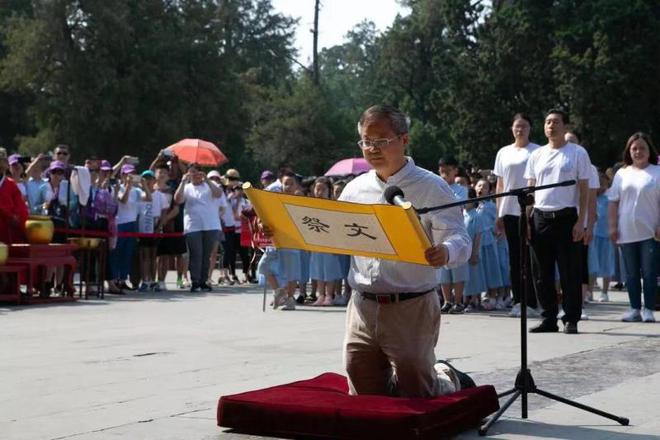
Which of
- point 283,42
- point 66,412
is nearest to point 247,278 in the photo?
point 66,412

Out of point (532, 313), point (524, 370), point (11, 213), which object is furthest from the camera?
point (11, 213)

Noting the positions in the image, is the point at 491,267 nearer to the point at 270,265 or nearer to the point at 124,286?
the point at 270,265

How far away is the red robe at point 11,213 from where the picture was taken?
16.5 m

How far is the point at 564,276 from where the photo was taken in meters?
12.2

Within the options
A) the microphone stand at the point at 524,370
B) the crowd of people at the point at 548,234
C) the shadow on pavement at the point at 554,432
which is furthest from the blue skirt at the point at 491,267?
the shadow on pavement at the point at 554,432

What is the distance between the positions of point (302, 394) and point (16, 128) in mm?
55873

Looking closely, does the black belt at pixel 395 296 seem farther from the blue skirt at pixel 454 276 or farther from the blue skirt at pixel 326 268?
the blue skirt at pixel 326 268

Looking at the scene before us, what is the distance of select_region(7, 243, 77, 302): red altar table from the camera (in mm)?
16453

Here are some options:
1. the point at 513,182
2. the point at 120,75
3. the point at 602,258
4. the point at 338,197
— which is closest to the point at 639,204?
the point at 513,182

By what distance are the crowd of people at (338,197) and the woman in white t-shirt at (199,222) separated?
2 centimetres

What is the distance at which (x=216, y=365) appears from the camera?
388 inches

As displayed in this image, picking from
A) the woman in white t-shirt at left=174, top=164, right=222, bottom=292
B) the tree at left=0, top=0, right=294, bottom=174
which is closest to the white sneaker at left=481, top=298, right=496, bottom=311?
the woman in white t-shirt at left=174, top=164, right=222, bottom=292

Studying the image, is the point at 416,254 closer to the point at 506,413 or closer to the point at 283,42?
the point at 506,413

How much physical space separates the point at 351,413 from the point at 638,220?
7.85 m
